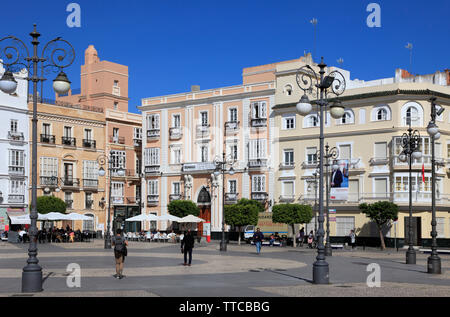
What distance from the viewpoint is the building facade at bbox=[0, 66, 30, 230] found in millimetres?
59438

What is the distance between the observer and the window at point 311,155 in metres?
55.9

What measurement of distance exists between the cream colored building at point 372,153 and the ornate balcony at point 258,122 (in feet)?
7.07

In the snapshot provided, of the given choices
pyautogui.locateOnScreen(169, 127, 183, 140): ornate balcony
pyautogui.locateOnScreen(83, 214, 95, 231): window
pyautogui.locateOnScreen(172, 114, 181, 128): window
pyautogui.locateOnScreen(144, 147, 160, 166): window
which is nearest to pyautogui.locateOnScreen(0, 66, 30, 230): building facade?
pyautogui.locateOnScreen(83, 214, 95, 231): window

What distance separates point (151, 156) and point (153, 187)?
309cm

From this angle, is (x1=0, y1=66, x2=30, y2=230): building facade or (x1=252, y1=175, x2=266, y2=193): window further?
(x1=0, y1=66, x2=30, y2=230): building facade

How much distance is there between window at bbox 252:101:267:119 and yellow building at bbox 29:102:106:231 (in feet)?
56.8

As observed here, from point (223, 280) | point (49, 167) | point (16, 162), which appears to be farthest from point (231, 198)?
point (223, 280)

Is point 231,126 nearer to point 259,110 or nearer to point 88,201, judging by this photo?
point 259,110

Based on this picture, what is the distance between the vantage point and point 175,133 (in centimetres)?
6481

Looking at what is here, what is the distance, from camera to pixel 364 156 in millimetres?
53125

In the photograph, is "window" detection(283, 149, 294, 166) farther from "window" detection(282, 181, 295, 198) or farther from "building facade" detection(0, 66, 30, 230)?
"building facade" detection(0, 66, 30, 230)
